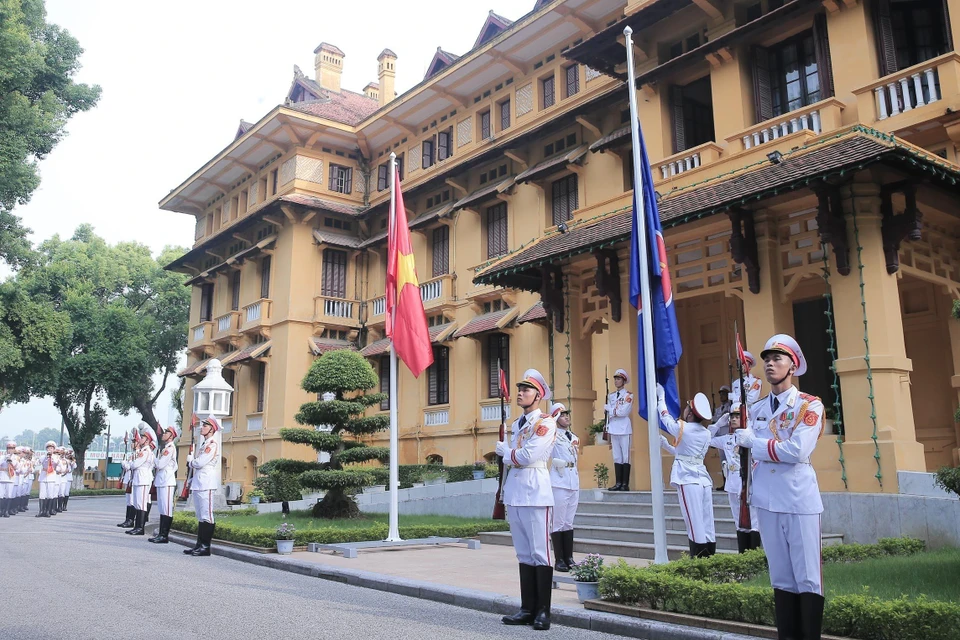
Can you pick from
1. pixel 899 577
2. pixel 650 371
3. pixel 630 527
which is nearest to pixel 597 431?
pixel 630 527

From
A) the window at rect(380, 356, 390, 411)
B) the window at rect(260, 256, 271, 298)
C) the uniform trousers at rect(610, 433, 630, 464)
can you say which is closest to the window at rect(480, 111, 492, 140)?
the window at rect(380, 356, 390, 411)

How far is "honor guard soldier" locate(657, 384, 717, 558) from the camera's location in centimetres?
905

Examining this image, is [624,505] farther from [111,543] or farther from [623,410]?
[111,543]

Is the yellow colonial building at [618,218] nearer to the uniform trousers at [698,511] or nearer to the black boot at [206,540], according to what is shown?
the uniform trousers at [698,511]

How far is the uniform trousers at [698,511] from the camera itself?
907 cm

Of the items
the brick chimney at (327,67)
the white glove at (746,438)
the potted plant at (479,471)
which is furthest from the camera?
the brick chimney at (327,67)

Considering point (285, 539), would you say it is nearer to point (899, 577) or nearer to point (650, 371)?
point (650, 371)

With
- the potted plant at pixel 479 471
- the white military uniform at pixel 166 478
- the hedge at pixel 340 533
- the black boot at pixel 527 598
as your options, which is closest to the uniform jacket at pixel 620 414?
the hedge at pixel 340 533

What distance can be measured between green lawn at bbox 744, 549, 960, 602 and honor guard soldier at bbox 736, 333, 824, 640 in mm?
1284

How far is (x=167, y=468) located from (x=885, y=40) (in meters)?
15.6

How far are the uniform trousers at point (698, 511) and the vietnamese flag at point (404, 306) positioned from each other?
17.4 ft

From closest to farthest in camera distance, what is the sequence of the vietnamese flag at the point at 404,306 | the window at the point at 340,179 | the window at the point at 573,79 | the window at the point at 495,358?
1. the vietnamese flag at the point at 404,306
2. the window at the point at 573,79
3. the window at the point at 495,358
4. the window at the point at 340,179

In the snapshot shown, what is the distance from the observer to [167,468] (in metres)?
14.8

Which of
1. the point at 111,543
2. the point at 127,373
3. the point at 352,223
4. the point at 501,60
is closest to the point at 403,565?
the point at 111,543
